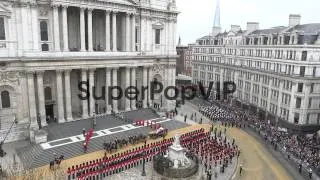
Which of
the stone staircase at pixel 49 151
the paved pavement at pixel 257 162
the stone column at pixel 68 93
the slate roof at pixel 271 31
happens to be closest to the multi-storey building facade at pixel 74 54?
the stone column at pixel 68 93

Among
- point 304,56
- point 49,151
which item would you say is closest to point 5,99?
point 49,151

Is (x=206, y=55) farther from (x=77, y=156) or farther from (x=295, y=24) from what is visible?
(x=77, y=156)

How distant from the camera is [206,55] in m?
98.4

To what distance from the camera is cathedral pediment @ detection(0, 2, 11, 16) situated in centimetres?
4403

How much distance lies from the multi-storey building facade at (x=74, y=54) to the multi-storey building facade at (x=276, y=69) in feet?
73.6

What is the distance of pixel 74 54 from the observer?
51031mm

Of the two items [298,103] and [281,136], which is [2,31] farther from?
[298,103]

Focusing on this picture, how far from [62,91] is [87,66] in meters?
6.27

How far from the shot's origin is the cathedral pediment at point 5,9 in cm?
4403

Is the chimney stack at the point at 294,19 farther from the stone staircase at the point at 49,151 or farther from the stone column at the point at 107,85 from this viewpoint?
the stone staircase at the point at 49,151

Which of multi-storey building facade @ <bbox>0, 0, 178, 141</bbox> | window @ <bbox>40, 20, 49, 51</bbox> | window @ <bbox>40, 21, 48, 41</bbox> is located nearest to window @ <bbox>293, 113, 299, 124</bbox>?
multi-storey building facade @ <bbox>0, 0, 178, 141</bbox>

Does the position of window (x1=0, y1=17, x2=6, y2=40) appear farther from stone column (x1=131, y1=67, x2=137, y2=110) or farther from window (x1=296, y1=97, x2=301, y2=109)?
window (x1=296, y1=97, x2=301, y2=109)

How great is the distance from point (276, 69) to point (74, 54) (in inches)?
1755

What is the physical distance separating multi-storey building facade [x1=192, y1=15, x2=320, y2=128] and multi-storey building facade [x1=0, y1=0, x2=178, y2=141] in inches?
884
